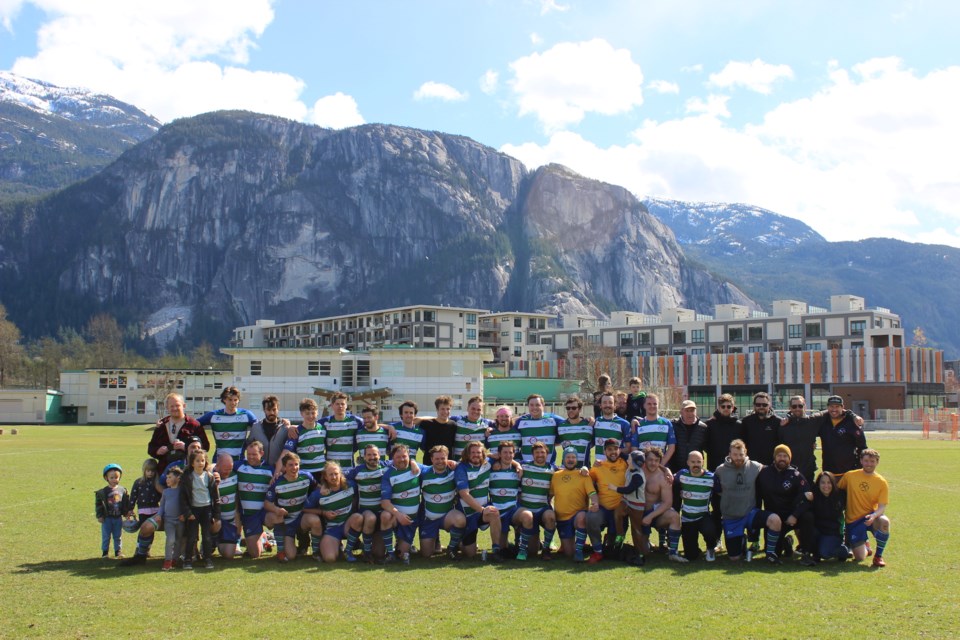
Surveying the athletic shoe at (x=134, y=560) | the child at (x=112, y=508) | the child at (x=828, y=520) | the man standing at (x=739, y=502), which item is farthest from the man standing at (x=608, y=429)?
the child at (x=112, y=508)

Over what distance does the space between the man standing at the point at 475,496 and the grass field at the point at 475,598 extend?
49 centimetres

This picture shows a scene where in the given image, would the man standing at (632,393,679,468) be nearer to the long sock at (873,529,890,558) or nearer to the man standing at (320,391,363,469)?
the long sock at (873,529,890,558)

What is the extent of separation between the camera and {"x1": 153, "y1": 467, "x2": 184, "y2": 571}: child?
35.6 feet

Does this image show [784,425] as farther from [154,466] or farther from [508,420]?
[154,466]

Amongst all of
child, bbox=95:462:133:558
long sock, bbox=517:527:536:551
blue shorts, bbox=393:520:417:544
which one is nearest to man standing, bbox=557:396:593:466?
long sock, bbox=517:527:536:551

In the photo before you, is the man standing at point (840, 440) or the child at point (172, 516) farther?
the man standing at point (840, 440)

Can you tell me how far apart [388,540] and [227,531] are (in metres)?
2.27

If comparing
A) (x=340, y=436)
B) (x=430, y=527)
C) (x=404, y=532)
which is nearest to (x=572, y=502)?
(x=430, y=527)

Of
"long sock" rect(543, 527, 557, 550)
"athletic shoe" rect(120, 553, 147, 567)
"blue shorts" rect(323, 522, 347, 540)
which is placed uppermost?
"blue shorts" rect(323, 522, 347, 540)

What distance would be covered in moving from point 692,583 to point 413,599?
3347 millimetres

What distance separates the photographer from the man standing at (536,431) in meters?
12.3

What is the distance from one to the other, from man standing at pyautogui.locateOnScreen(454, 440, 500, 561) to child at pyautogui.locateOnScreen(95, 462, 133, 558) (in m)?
4.63

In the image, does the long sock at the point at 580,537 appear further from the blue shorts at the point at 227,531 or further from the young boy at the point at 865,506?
the blue shorts at the point at 227,531

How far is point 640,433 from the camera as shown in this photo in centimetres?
1223
